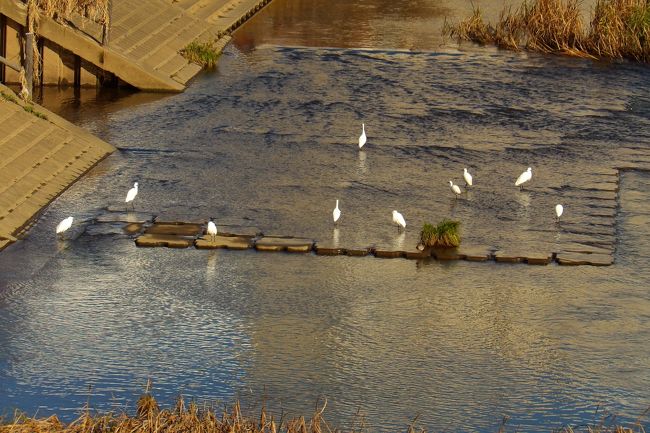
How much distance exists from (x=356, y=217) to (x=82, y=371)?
793 cm

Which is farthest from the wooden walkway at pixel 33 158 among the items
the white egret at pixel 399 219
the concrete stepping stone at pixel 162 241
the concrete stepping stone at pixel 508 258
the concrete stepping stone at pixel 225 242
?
the concrete stepping stone at pixel 508 258

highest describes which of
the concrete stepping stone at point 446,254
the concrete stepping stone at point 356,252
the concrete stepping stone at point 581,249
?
the concrete stepping stone at point 581,249

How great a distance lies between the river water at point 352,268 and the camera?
16.4m

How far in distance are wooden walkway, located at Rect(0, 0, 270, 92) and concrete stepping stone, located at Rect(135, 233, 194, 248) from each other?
11.0 metres

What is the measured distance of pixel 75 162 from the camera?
25.8m

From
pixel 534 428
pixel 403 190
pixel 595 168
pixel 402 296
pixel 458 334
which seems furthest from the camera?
pixel 595 168

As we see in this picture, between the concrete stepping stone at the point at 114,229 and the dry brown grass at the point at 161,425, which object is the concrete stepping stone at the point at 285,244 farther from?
the dry brown grass at the point at 161,425

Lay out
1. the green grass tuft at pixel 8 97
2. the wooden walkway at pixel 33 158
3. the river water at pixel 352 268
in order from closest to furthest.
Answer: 1. the river water at pixel 352 268
2. the wooden walkway at pixel 33 158
3. the green grass tuft at pixel 8 97

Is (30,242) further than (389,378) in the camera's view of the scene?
Yes

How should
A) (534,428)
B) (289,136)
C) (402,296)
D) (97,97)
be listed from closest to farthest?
(534,428) < (402,296) < (289,136) < (97,97)

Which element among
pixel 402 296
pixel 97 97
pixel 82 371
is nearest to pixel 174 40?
pixel 97 97

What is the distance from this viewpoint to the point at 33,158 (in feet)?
80.7

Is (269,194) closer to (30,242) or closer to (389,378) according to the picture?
(30,242)

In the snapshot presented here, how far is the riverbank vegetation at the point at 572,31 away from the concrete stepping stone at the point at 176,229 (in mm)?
19690
